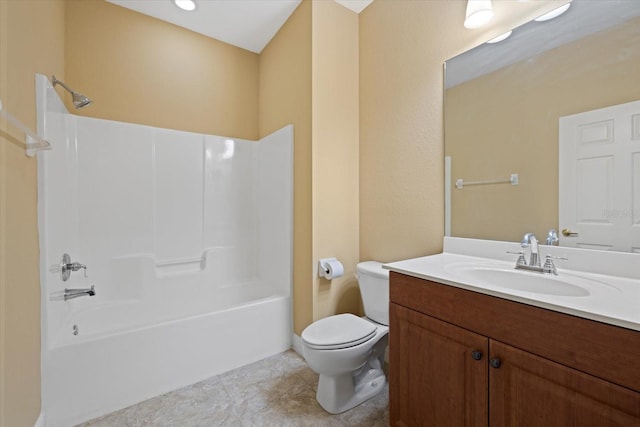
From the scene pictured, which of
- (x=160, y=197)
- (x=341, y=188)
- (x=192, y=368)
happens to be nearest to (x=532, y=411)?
(x=341, y=188)

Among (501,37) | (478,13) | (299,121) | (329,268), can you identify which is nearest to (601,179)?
(501,37)

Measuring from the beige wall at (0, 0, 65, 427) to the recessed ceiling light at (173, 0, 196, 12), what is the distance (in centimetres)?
92

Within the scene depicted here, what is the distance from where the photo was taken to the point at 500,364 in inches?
33.7

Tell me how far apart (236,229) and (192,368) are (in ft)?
4.04

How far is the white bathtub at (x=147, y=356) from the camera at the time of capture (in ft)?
4.50

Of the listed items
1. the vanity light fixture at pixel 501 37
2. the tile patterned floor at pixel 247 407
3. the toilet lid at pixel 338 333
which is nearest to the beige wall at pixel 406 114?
the vanity light fixture at pixel 501 37

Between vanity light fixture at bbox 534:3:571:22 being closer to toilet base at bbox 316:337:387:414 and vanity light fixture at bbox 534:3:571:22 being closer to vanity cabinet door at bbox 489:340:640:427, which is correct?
vanity cabinet door at bbox 489:340:640:427

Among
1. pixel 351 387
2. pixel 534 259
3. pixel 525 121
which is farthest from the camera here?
pixel 351 387

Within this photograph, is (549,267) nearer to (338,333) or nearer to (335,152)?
(338,333)

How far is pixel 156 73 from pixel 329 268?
2220mm

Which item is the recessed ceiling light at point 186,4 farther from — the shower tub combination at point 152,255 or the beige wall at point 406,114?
the beige wall at point 406,114

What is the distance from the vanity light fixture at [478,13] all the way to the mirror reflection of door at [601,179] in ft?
2.12

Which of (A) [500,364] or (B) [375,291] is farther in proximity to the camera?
(B) [375,291]

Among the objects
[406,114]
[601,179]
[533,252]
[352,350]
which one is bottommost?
[352,350]
